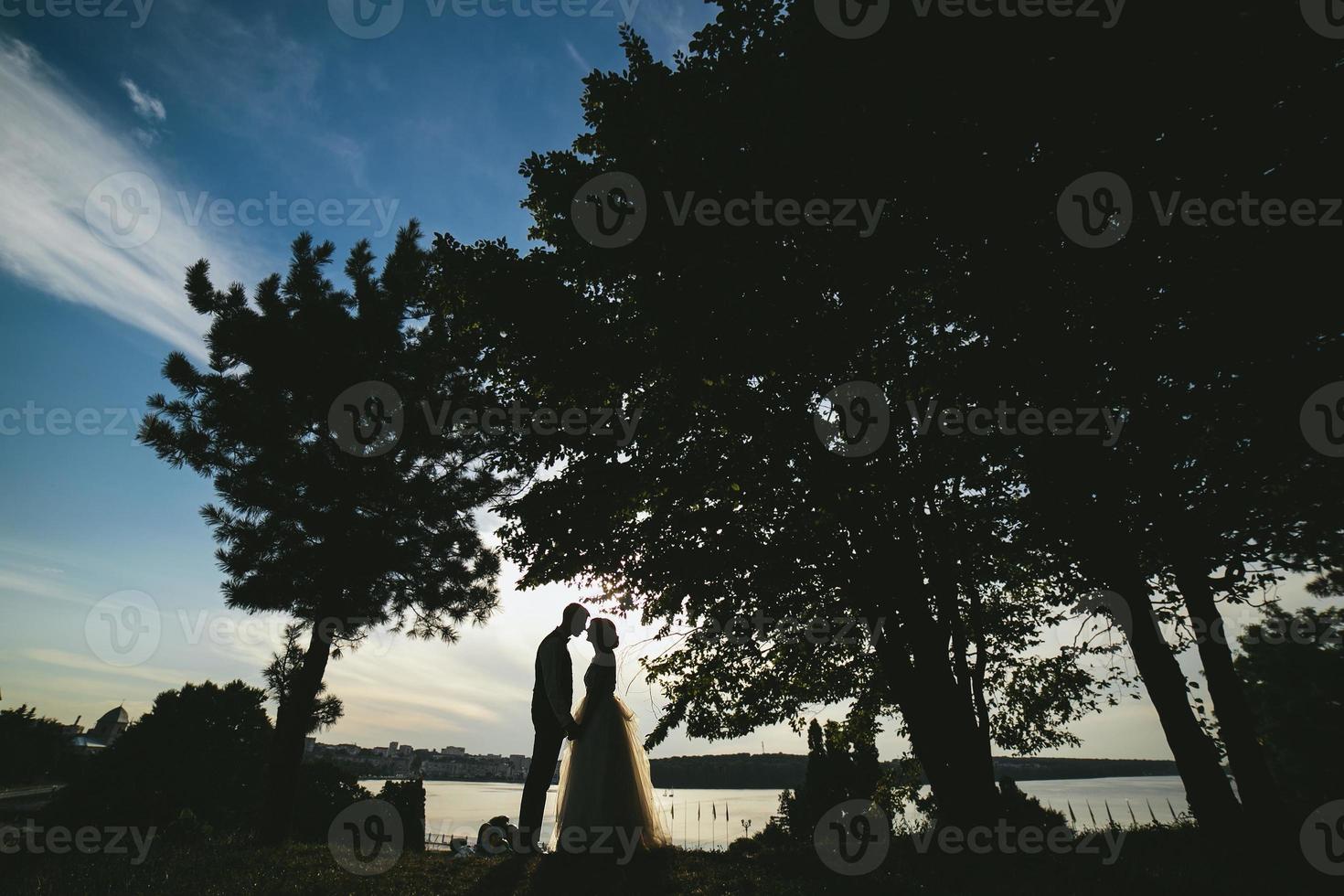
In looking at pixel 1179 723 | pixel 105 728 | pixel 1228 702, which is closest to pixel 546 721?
pixel 1179 723

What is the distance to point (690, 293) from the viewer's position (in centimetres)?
816

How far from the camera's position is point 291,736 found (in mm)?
12570

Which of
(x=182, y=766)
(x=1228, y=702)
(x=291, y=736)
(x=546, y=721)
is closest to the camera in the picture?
(x=546, y=721)

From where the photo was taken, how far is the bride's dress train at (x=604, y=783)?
7.20 metres

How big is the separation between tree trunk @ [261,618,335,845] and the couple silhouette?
20.7 feet

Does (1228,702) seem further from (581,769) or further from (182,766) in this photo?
(182,766)

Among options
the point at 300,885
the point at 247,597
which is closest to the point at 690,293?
the point at 300,885

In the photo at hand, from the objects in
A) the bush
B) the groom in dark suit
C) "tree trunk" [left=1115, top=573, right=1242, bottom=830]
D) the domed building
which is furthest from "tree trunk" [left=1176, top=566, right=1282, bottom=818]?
the domed building

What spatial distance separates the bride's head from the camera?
26.2 feet

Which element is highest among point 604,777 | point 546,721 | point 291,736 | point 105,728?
point 546,721

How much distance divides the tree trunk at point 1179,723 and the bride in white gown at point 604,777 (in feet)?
23.8

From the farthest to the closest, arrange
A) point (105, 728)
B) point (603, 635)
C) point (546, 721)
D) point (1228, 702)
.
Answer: point (105, 728) < point (1228, 702) < point (603, 635) < point (546, 721)

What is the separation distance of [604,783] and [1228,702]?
35.5 ft

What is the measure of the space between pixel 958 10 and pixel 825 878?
A: 10464 millimetres
